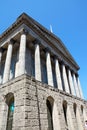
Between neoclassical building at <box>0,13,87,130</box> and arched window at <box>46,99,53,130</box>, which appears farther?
arched window at <box>46,99,53,130</box>

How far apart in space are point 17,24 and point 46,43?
202 inches

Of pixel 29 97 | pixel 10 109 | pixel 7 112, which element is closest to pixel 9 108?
pixel 10 109

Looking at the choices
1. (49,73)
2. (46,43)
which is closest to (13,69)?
(49,73)

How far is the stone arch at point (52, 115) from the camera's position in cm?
988

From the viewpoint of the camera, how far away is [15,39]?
15039 millimetres

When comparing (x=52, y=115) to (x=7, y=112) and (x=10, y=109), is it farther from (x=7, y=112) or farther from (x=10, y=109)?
(x=7, y=112)

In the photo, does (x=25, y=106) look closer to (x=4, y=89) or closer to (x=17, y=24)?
(x=4, y=89)

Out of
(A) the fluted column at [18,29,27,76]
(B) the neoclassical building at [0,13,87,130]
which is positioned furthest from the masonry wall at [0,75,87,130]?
(A) the fluted column at [18,29,27,76]

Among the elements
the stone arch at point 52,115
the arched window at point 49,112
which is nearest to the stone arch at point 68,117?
the stone arch at point 52,115

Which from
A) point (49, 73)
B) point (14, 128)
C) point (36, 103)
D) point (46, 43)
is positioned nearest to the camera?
point (14, 128)

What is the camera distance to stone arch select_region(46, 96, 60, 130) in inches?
389

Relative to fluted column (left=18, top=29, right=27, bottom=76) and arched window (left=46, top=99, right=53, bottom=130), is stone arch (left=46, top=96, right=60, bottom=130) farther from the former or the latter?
fluted column (left=18, top=29, right=27, bottom=76)

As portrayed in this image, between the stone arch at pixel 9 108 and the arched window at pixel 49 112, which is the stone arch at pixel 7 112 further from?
the arched window at pixel 49 112

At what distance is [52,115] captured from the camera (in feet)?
34.8
